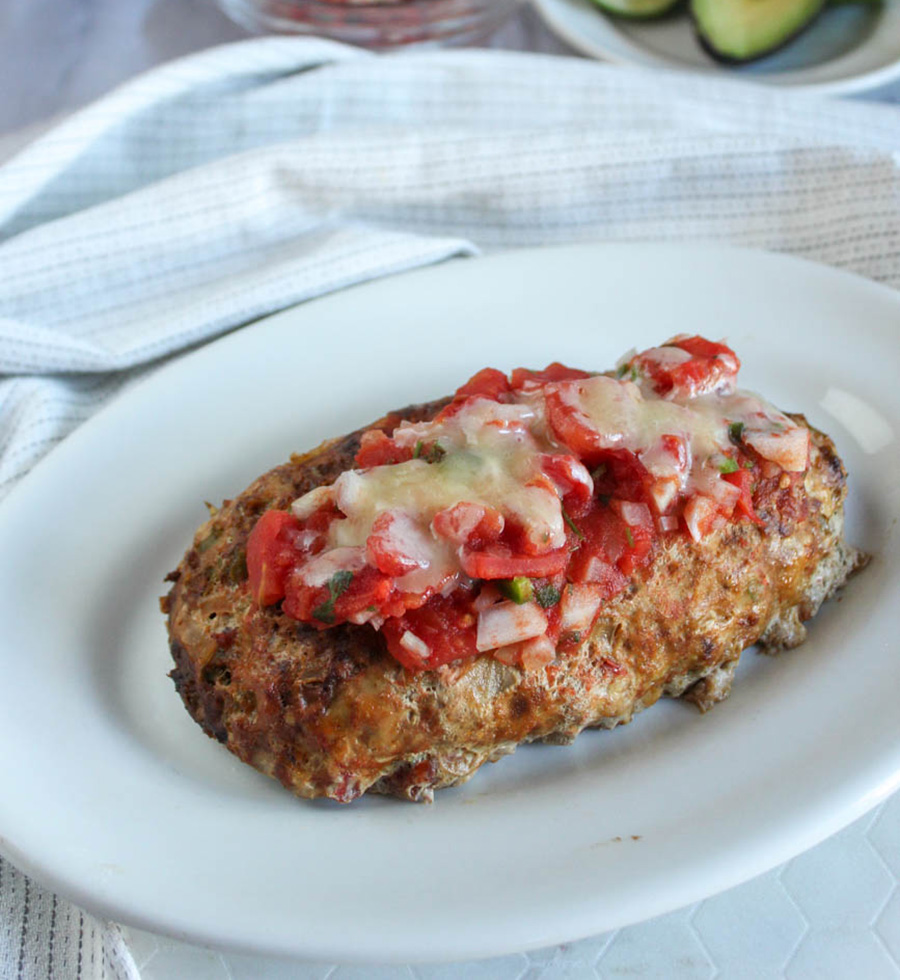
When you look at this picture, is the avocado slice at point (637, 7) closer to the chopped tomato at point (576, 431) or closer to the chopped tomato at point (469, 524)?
the chopped tomato at point (576, 431)

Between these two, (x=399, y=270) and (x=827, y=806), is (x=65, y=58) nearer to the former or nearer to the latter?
(x=399, y=270)

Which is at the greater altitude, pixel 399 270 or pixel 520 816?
pixel 399 270

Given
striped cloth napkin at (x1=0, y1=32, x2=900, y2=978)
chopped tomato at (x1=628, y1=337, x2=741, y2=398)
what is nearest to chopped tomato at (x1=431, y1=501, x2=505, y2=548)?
chopped tomato at (x1=628, y1=337, x2=741, y2=398)

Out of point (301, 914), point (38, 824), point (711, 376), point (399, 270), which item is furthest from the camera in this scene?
point (399, 270)

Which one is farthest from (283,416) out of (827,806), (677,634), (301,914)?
(827,806)

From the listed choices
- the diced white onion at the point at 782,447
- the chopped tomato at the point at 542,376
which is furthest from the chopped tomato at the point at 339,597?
the diced white onion at the point at 782,447

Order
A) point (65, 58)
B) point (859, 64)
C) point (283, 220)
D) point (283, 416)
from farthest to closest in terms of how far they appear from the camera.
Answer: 1. point (65, 58)
2. point (859, 64)
3. point (283, 220)
4. point (283, 416)
